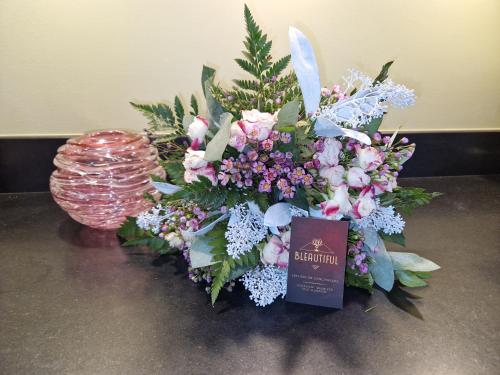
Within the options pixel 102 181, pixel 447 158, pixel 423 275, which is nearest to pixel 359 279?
pixel 423 275

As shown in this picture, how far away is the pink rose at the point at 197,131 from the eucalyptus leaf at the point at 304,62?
0.57ft

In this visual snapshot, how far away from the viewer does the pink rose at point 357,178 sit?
66cm

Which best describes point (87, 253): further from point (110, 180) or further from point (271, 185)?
point (271, 185)

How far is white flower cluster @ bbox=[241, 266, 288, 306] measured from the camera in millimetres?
734

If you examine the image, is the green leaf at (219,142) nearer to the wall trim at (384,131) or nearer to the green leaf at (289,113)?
the green leaf at (289,113)

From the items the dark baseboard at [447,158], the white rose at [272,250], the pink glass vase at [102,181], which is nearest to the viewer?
the white rose at [272,250]

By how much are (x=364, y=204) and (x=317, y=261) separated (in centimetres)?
12

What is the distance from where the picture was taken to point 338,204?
0.65 meters

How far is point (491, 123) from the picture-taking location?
4.71ft

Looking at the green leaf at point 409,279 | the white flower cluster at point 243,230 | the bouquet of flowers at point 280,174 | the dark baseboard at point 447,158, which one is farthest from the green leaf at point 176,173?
the dark baseboard at point 447,158

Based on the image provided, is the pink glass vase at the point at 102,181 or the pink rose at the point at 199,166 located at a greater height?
the pink rose at the point at 199,166

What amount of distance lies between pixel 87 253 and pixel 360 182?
602 mm

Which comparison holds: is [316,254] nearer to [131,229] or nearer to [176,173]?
[176,173]

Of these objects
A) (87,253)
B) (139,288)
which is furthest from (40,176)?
(139,288)
